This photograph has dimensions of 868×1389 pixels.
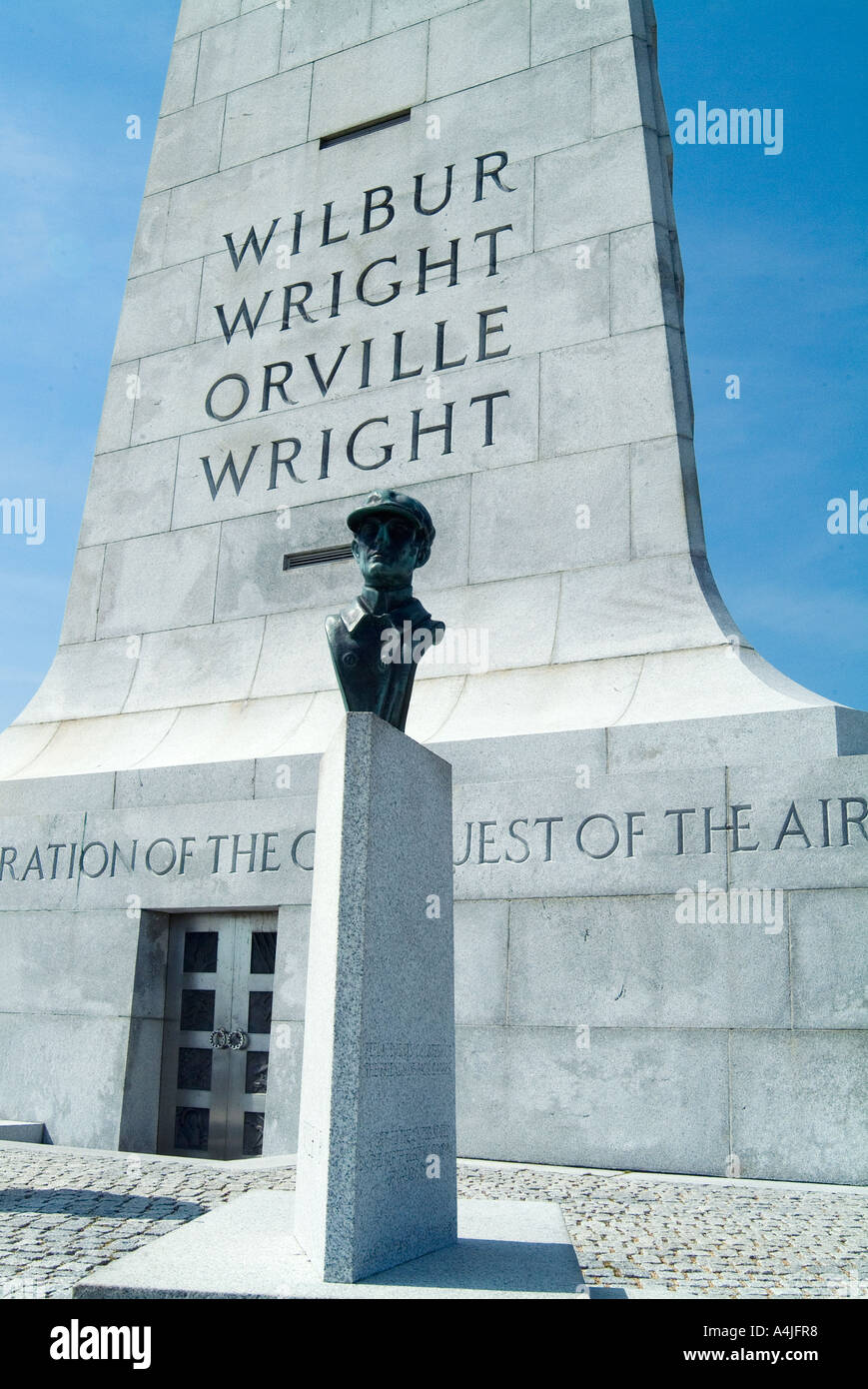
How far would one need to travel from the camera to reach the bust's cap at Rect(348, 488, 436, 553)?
6.22 metres

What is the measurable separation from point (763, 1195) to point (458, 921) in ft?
10.1

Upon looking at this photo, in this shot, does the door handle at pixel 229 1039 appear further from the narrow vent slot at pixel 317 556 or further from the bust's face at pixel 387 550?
the bust's face at pixel 387 550

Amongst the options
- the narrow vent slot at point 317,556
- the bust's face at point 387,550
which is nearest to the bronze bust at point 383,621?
the bust's face at point 387,550

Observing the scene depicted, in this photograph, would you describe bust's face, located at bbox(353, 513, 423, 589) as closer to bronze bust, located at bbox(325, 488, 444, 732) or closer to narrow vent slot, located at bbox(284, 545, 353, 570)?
bronze bust, located at bbox(325, 488, 444, 732)

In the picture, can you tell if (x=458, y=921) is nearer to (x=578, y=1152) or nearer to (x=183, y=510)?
(x=578, y=1152)

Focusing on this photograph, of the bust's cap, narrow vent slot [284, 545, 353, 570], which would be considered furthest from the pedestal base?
narrow vent slot [284, 545, 353, 570]

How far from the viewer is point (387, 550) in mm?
6277

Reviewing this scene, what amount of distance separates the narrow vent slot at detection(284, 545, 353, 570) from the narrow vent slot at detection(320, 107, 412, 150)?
5.21 meters

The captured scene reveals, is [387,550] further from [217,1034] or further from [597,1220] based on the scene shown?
[217,1034]

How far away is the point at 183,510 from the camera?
44.9 feet

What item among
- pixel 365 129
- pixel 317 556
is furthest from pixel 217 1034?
pixel 365 129

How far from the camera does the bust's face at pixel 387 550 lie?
6.27 m

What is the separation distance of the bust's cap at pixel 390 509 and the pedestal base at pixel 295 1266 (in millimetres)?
3413

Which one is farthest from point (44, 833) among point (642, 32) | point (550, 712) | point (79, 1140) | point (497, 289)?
point (642, 32)
